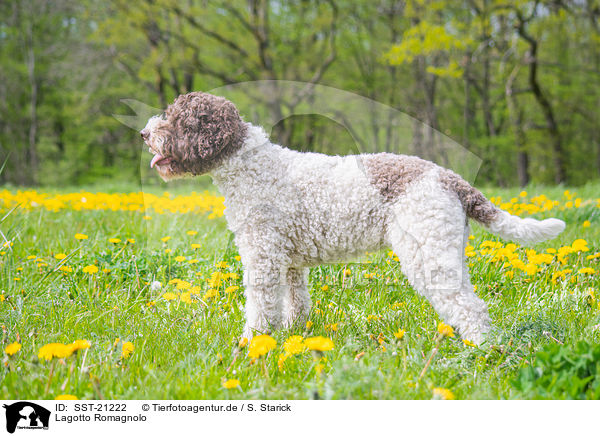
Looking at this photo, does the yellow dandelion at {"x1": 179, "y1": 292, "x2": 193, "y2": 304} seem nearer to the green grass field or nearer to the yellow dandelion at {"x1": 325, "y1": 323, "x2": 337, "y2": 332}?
the green grass field

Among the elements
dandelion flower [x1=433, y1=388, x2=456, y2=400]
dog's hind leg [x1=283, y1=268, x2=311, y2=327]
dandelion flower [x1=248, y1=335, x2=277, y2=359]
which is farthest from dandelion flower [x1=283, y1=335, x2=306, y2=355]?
dog's hind leg [x1=283, y1=268, x2=311, y2=327]

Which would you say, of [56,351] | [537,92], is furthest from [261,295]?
[537,92]

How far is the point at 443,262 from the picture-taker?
2391mm

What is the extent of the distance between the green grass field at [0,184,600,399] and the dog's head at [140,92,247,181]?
854 millimetres

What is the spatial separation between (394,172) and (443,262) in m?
0.54

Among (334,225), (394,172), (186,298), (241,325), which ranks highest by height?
(394,172)

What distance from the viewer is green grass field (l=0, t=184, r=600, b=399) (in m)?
1.86

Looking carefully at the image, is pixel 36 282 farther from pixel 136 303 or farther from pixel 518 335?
pixel 518 335

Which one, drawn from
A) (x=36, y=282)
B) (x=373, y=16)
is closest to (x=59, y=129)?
(x=373, y=16)

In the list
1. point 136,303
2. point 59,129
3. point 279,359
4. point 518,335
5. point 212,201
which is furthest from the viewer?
point 59,129

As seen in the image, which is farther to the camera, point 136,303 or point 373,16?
point 373,16

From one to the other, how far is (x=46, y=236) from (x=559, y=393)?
4.53m

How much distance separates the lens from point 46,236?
4598 mm

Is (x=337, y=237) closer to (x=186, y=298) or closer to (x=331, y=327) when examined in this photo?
(x=331, y=327)
